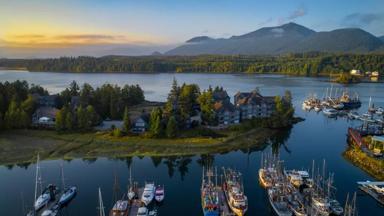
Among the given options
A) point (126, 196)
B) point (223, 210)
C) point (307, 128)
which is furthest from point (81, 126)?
point (307, 128)

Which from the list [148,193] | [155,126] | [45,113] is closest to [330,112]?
[155,126]

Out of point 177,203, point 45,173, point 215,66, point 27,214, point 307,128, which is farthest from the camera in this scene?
point 215,66

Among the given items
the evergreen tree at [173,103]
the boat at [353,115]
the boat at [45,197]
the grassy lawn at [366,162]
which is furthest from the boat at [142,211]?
the boat at [353,115]

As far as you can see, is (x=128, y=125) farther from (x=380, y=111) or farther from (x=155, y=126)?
(x=380, y=111)

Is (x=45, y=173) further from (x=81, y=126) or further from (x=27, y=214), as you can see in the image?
(x=81, y=126)

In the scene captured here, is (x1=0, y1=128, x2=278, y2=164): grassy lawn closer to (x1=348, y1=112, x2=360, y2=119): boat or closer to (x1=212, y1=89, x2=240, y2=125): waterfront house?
(x1=212, y1=89, x2=240, y2=125): waterfront house
